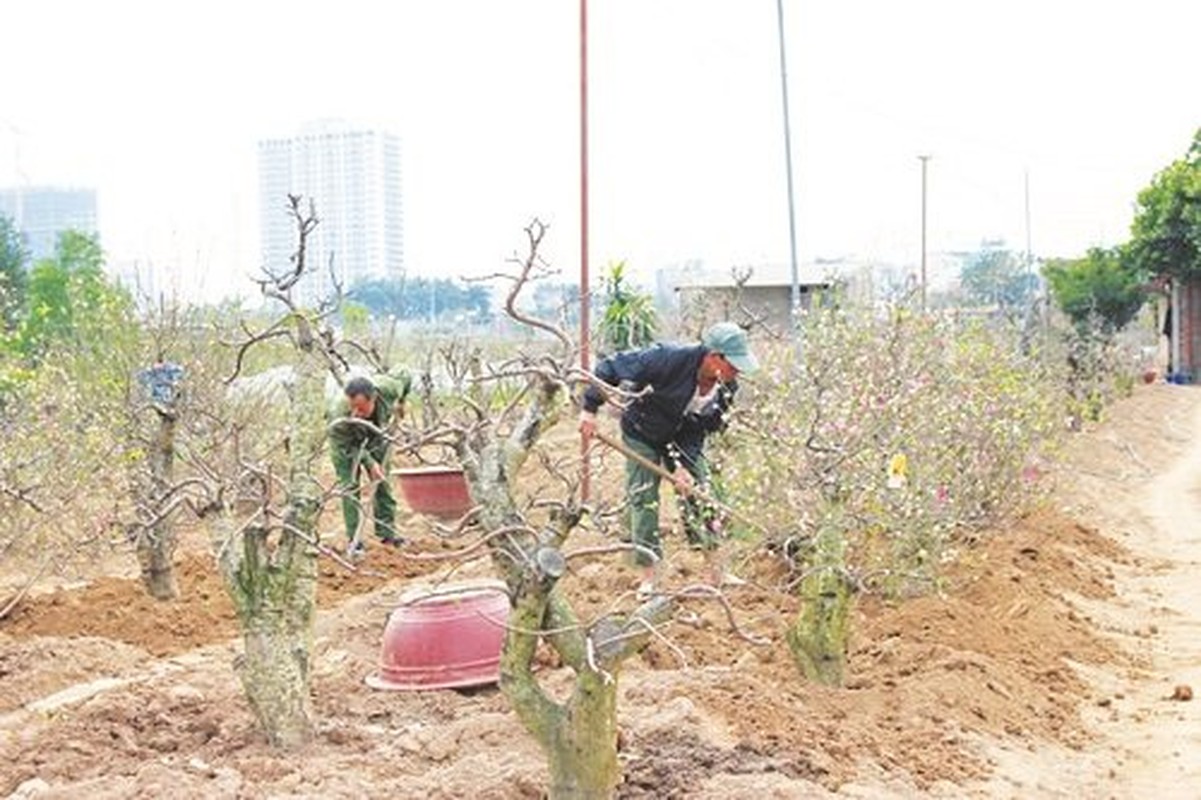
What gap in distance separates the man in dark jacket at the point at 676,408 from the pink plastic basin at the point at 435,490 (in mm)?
4370

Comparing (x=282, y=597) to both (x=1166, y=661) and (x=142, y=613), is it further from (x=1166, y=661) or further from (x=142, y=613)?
(x=1166, y=661)

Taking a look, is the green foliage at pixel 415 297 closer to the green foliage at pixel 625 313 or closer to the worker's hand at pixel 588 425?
the worker's hand at pixel 588 425

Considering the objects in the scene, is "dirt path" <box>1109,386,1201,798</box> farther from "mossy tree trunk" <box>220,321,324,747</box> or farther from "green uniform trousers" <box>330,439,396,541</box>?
"green uniform trousers" <box>330,439,396,541</box>

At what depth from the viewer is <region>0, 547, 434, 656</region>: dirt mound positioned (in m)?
10.3

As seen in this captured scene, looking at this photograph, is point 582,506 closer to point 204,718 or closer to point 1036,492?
point 204,718

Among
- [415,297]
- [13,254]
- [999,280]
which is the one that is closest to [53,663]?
[415,297]

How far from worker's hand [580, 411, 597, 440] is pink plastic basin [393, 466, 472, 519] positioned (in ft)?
20.0

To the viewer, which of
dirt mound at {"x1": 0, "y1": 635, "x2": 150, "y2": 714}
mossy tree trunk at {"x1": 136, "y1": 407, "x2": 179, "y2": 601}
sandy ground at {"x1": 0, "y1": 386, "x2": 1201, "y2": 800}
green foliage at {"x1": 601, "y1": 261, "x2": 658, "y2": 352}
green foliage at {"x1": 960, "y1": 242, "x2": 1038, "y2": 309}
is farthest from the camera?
green foliage at {"x1": 960, "y1": 242, "x2": 1038, "y2": 309}

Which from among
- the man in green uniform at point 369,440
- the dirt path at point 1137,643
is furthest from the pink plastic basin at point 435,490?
the dirt path at point 1137,643

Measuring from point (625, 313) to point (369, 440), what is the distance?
12.4 meters

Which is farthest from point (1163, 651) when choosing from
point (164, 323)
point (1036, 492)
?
point (164, 323)

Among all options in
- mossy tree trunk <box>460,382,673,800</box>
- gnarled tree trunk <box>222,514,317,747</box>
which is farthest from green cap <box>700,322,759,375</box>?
mossy tree trunk <box>460,382,673,800</box>

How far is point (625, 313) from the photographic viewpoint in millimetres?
23250

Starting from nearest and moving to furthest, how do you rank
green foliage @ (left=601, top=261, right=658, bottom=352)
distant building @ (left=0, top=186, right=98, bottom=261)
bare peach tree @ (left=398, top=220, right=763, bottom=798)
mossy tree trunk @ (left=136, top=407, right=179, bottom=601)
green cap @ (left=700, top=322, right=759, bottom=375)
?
1. bare peach tree @ (left=398, top=220, right=763, bottom=798)
2. green cap @ (left=700, top=322, right=759, bottom=375)
3. mossy tree trunk @ (left=136, top=407, right=179, bottom=601)
4. green foliage @ (left=601, top=261, right=658, bottom=352)
5. distant building @ (left=0, top=186, right=98, bottom=261)
